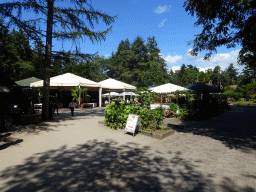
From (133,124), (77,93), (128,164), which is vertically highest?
(77,93)

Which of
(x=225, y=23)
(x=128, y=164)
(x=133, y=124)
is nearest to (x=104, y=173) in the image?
(x=128, y=164)

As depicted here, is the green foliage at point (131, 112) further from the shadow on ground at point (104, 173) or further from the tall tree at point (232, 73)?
the tall tree at point (232, 73)

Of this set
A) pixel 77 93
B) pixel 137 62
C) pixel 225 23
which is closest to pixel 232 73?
pixel 137 62

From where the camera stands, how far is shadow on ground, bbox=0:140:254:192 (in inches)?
111

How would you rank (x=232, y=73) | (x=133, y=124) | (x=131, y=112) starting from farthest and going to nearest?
(x=232, y=73), (x=131, y=112), (x=133, y=124)

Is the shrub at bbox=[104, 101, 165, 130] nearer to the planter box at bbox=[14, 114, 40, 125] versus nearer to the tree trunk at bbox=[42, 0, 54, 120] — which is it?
the planter box at bbox=[14, 114, 40, 125]

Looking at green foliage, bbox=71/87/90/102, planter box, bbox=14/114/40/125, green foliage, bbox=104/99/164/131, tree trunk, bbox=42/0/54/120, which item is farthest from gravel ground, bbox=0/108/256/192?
green foliage, bbox=71/87/90/102

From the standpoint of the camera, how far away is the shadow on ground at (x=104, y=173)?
9.26ft

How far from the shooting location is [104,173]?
130 inches

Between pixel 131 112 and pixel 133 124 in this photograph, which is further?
pixel 131 112

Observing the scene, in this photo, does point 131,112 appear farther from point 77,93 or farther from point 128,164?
point 77,93

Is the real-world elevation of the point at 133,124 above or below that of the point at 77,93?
below

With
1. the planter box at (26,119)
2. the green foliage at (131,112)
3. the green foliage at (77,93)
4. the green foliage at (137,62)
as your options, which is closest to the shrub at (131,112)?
the green foliage at (131,112)

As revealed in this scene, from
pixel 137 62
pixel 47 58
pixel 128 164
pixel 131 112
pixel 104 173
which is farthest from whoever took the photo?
pixel 137 62
